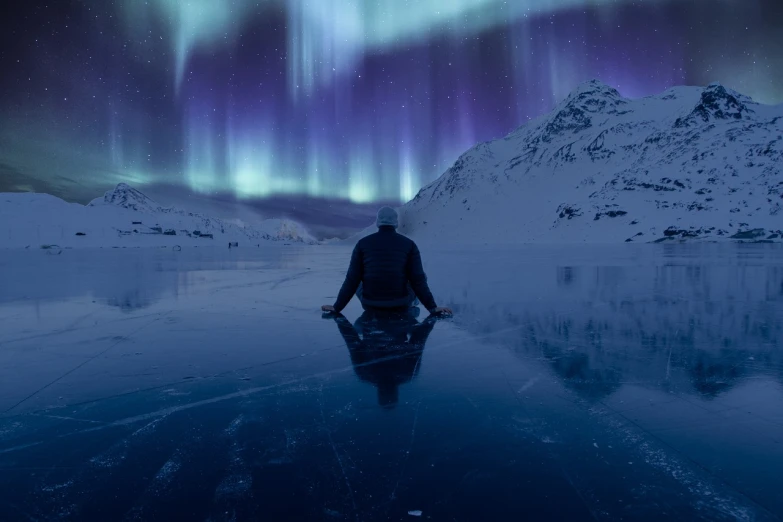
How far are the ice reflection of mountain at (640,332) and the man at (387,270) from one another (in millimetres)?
1284

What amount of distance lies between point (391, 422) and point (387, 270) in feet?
15.3

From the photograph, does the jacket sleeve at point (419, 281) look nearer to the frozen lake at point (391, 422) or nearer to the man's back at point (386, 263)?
the man's back at point (386, 263)

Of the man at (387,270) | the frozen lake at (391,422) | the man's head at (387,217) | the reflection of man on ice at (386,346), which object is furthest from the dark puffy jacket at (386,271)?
the frozen lake at (391,422)

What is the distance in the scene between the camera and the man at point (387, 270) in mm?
7718

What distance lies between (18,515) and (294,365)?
2894 mm

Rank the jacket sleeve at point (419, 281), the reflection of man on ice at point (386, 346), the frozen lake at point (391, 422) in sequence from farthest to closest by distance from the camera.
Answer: the jacket sleeve at point (419, 281)
the reflection of man on ice at point (386, 346)
the frozen lake at point (391, 422)

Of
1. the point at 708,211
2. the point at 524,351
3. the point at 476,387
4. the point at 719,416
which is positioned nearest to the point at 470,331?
the point at 524,351

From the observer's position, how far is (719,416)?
11.6 ft

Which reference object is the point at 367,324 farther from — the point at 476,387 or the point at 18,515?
the point at 18,515

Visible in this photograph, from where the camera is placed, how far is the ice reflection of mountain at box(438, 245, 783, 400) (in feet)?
15.2

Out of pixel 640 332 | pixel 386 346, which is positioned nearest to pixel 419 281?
pixel 386 346

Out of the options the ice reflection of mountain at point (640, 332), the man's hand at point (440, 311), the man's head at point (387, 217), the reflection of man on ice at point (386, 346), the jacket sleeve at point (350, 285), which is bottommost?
the ice reflection of mountain at point (640, 332)

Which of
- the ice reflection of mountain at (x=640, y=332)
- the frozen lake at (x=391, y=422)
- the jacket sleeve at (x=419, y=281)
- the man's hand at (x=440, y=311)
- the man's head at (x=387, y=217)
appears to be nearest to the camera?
the frozen lake at (x=391, y=422)

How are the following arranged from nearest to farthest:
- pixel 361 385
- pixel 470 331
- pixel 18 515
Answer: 1. pixel 18 515
2. pixel 361 385
3. pixel 470 331
